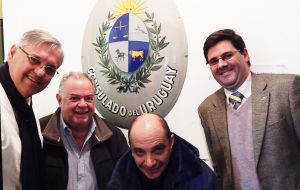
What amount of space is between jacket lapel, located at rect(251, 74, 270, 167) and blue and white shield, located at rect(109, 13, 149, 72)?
611 mm

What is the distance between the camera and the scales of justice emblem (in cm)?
185

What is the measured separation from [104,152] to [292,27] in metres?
1.05

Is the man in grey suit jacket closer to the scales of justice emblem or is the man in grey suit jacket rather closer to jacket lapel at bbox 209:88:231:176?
jacket lapel at bbox 209:88:231:176

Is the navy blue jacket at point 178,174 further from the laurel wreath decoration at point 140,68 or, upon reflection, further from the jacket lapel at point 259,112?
the laurel wreath decoration at point 140,68

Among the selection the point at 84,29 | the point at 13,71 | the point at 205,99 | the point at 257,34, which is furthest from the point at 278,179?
the point at 84,29

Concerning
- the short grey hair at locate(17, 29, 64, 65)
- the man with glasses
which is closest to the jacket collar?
the man with glasses

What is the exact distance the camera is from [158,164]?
1.46 metres

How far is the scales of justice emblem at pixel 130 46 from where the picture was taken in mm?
1853

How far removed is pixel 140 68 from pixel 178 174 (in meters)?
0.67

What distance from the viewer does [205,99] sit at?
176 cm

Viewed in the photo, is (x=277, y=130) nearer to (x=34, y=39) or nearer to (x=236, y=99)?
(x=236, y=99)

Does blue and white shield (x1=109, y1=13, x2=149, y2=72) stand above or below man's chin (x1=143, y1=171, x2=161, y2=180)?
above

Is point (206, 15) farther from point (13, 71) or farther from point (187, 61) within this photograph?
point (13, 71)

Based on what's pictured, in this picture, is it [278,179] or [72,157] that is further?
[72,157]
